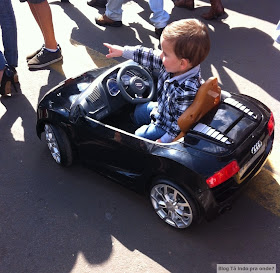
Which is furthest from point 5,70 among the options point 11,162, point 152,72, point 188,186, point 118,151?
point 188,186

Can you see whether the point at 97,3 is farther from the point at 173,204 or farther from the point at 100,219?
the point at 173,204

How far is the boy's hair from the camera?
8.89 feet

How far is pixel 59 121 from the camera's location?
134 inches

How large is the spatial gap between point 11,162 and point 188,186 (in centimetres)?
195

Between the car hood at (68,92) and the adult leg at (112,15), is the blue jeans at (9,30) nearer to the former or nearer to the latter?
the car hood at (68,92)

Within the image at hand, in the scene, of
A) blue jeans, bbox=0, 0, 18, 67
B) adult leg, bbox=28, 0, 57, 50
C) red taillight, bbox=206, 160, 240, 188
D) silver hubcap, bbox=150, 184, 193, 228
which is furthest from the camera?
adult leg, bbox=28, 0, 57, 50

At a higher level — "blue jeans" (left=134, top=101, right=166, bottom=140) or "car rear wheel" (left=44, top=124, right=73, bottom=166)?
"blue jeans" (left=134, top=101, right=166, bottom=140)

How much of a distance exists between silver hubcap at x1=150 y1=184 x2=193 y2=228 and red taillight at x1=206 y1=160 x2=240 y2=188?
0.26 metres

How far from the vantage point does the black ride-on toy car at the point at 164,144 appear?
2.74 m

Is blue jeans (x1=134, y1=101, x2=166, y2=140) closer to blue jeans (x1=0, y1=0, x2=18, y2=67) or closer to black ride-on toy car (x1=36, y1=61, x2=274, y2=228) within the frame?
black ride-on toy car (x1=36, y1=61, x2=274, y2=228)

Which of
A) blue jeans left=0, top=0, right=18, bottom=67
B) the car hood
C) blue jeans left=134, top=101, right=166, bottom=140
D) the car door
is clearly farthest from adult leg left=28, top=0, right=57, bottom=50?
the car door

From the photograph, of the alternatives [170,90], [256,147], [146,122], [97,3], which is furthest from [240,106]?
[97,3]

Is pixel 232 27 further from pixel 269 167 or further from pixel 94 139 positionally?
pixel 94 139

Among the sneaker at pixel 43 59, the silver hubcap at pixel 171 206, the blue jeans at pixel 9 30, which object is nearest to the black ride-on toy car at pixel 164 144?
the silver hubcap at pixel 171 206
